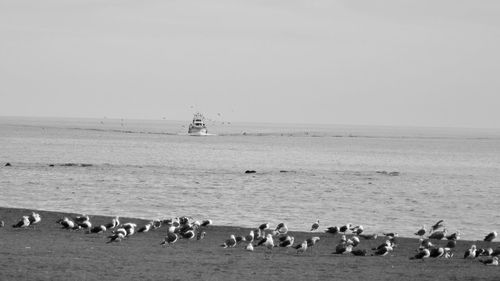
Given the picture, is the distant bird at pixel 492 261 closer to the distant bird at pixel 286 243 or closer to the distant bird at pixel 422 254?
the distant bird at pixel 422 254

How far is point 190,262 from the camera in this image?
75.6ft

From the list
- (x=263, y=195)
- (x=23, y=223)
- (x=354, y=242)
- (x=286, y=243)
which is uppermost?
(x=354, y=242)

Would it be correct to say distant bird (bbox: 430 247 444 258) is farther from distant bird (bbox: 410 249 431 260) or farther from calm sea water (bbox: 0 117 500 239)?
calm sea water (bbox: 0 117 500 239)

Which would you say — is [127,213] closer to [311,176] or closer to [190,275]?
[190,275]

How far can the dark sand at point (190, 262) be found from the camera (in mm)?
20750

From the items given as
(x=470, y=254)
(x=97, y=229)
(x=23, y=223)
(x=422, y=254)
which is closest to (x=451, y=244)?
(x=470, y=254)

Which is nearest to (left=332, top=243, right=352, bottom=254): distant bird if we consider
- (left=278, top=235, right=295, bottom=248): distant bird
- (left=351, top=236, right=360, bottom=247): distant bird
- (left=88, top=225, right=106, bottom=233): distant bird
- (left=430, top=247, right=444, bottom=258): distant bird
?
(left=351, top=236, right=360, bottom=247): distant bird

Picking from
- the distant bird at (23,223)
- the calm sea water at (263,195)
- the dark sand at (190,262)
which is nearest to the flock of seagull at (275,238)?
the distant bird at (23,223)

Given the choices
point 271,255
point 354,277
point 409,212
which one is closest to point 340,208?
point 409,212

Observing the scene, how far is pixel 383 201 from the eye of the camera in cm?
5278

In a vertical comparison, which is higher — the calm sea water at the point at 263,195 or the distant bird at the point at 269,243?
the distant bird at the point at 269,243

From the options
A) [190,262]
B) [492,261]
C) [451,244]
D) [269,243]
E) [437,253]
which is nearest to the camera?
[190,262]

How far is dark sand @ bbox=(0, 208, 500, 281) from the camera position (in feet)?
68.1

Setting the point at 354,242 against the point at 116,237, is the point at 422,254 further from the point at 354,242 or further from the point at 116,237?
the point at 116,237
